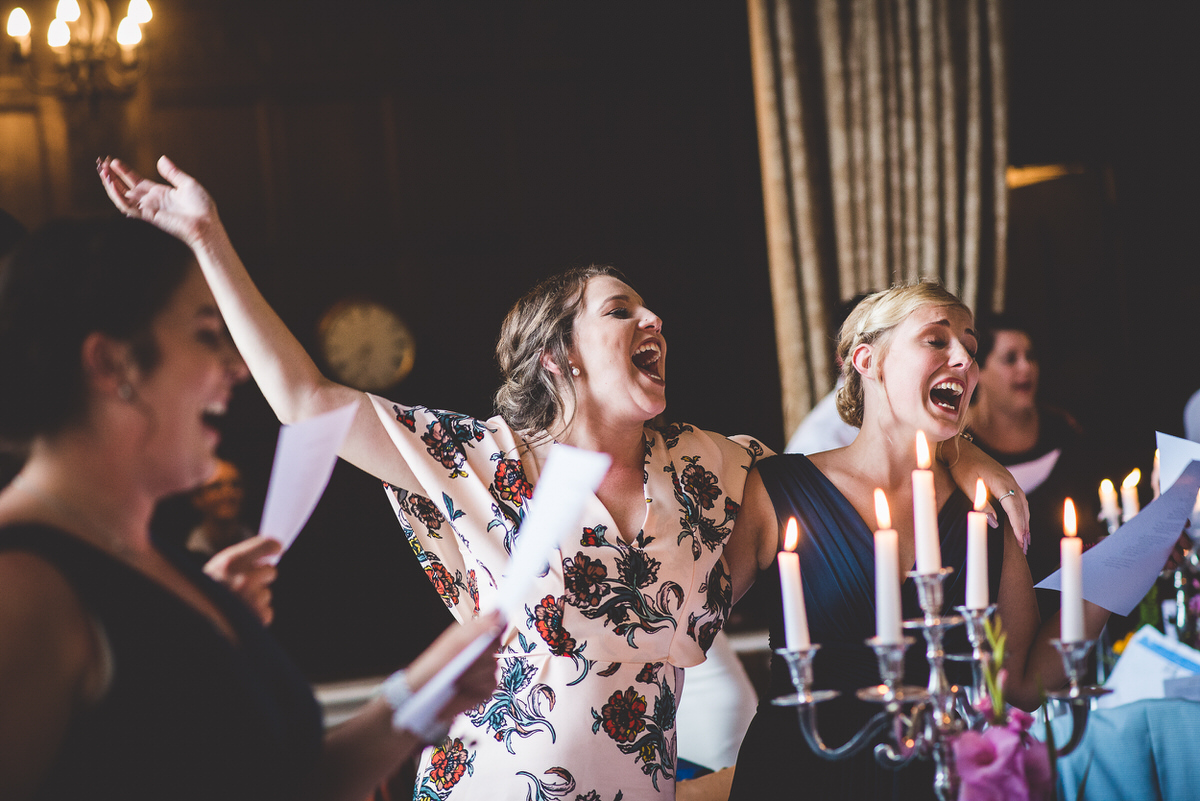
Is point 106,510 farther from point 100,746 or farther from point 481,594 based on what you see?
point 481,594

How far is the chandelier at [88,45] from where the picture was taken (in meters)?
3.95

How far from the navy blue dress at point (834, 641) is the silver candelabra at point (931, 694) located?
1.55 feet

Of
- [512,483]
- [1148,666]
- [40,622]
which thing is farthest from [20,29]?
[1148,666]

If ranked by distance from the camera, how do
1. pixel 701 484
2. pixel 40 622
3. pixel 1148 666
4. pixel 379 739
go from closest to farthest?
pixel 40 622 → pixel 379 739 → pixel 701 484 → pixel 1148 666

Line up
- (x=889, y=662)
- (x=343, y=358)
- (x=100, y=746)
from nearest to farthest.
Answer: (x=100, y=746) < (x=889, y=662) < (x=343, y=358)

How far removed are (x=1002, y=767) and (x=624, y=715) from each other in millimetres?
755

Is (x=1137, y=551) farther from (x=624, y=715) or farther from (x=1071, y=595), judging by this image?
(x=624, y=715)

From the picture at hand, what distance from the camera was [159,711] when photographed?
82 cm

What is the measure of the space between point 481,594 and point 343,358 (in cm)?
319

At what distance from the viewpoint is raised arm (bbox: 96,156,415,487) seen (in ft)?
4.76

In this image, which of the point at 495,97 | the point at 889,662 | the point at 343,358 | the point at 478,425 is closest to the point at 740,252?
the point at 495,97

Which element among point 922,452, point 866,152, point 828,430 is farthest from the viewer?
point 866,152

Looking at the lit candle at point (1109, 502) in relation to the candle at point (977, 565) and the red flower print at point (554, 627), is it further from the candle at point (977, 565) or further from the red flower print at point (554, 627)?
the red flower print at point (554, 627)

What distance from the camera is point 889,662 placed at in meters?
1.10
